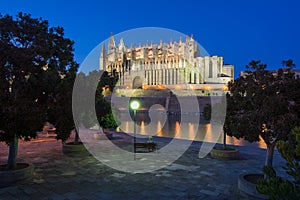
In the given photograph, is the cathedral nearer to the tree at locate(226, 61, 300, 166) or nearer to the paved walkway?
the paved walkway

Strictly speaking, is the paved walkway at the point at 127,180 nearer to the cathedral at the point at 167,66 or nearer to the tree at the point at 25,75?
the tree at the point at 25,75

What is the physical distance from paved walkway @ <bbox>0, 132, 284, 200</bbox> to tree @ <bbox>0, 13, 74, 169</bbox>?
1.15 metres

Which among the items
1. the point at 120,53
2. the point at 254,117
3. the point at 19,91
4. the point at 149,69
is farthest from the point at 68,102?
the point at 120,53

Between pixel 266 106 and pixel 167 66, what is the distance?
6142cm

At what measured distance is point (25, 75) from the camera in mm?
5805

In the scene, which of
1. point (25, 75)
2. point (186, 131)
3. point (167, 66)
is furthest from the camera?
point (167, 66)

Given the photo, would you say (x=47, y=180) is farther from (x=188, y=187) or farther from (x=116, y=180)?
(x=188, y=187)

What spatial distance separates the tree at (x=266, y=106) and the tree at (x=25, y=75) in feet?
14.0

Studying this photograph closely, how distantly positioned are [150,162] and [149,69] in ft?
202

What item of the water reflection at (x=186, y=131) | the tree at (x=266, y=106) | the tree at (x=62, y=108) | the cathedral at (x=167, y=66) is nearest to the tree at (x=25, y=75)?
the tree at (x=62, y=108)

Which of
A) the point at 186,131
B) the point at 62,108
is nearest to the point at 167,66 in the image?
the point at 186,131

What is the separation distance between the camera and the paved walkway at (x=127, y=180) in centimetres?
520

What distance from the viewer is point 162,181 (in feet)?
20.1

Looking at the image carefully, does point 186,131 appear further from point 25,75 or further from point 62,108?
point 25,75
